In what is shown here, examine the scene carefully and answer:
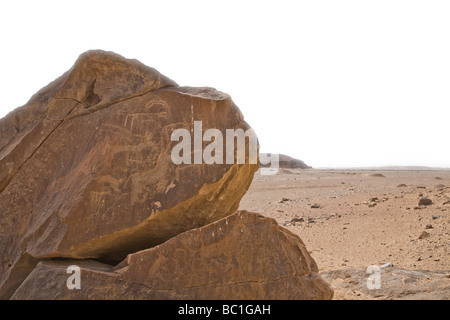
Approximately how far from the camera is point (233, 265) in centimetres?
360

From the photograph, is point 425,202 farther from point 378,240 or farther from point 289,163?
point 289,163

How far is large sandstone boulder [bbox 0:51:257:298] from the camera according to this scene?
3.93 metres

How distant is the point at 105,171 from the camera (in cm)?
402

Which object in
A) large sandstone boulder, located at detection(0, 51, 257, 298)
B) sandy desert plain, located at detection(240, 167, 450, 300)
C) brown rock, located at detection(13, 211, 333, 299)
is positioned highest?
large sandstone boulder, located at detection(0, 51, 257, 298)

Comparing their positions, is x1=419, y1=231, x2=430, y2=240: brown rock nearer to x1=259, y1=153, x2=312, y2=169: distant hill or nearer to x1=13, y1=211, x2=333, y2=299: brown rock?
x1=13, y1=211, x2=333, y2=299: brown rock

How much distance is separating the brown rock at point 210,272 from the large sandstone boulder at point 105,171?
0.39m

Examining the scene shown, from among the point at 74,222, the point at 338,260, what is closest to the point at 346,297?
the point at 338,260

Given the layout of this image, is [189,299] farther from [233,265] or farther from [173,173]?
[173,173]

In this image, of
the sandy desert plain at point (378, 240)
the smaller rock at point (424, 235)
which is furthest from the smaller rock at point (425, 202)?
the smaller rock at point (424, 235)

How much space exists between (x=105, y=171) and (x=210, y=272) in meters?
1.33

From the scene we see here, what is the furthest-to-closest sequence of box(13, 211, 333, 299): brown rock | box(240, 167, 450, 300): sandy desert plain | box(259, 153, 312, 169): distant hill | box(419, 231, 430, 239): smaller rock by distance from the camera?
box(259, 153, 312, 169): distant hill, box(419, 231, 430, 239): smaller rock, box(240, 167, 450, 300): sandy desert plain, box(13, 211, 333, 299): brown rock

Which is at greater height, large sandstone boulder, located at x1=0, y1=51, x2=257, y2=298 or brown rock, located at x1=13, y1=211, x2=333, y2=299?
large sandstone boulder, located at x1=0, y1=51, x2=257, y2=298

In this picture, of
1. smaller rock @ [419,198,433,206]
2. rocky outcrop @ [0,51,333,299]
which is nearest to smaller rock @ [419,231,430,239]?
smaller rock @ [419,198,433,206]

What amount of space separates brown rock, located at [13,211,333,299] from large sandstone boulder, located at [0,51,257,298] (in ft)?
1.29
